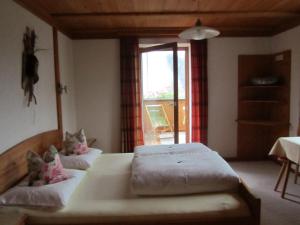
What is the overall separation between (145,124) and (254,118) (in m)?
1.93

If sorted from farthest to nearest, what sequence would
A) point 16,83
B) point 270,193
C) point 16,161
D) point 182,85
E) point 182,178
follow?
point 182,85 < point 270,193 < point 16,83 < point 16,161 < point 182,178

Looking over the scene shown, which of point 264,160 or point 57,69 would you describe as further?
point 264,160

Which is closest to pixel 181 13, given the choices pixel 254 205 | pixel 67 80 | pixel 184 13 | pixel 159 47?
pixel 184 13

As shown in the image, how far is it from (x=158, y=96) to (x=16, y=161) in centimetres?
262

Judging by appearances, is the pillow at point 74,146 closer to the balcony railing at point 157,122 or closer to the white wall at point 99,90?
the white wall at point 99,90

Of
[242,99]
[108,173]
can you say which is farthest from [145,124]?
[108,173]

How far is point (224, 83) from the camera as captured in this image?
4520mm

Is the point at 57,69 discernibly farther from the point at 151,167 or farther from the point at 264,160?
the point at 264,160

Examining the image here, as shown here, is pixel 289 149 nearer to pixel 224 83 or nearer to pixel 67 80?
pixel 224 83

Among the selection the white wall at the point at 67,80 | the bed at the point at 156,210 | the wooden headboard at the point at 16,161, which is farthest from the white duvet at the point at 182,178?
the white wall at the point at 67,80

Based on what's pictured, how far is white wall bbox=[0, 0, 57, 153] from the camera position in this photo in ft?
7.30

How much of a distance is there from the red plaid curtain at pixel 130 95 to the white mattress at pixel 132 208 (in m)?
2.30

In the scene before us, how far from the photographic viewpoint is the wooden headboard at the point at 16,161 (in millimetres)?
2107

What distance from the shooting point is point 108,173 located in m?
2.55
